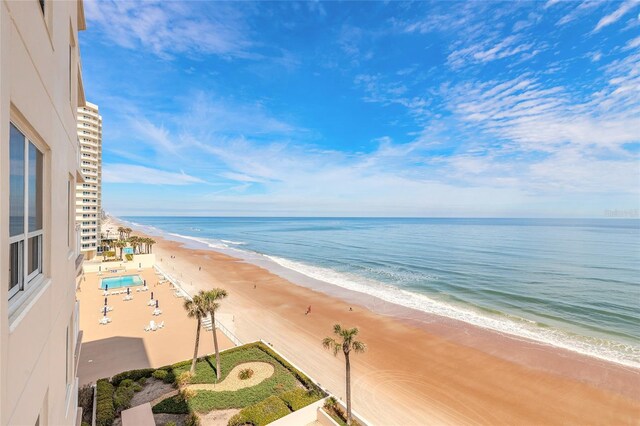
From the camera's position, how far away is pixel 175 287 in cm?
3916

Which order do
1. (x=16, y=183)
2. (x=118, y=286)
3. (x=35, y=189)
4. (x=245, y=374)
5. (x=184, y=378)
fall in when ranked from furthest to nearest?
(x=118, y=286), (x=245, y=374), (x=184, y=378), (x=35, y=189), (x=16, y=183)

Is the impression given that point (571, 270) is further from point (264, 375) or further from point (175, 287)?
point (175, 287)

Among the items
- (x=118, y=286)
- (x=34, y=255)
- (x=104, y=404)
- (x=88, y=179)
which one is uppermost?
(x=88, y=179)

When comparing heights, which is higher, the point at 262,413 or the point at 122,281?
the point at 262,413

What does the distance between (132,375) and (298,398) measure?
10275mm

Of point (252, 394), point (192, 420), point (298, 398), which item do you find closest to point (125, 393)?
point (192, 420)

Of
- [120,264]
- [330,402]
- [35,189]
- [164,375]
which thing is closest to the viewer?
[35,189]

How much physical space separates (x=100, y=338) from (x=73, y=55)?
26063 millimetres

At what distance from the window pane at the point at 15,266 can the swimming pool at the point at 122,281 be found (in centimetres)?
4456

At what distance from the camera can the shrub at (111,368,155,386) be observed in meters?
17.6

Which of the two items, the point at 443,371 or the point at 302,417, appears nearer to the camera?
the point at 302,417

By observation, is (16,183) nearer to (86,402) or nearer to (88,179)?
(86,402)

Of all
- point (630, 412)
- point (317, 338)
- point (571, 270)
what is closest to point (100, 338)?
point (317, 338)

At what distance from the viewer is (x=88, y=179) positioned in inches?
1918
